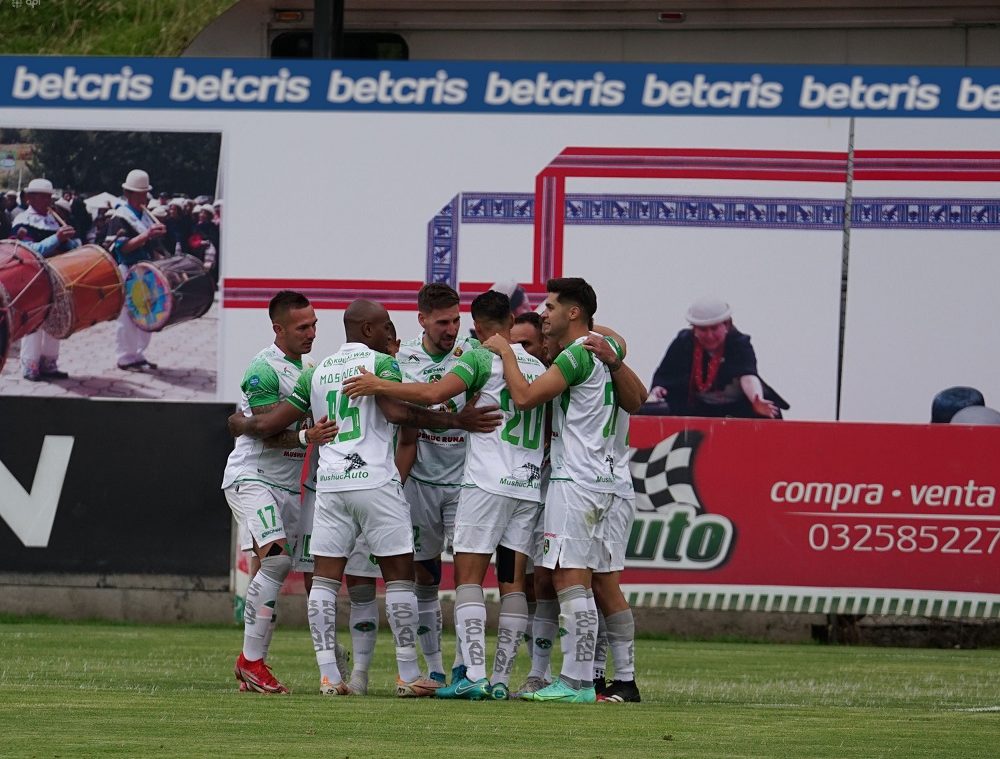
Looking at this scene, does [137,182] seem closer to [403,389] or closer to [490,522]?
[403,389]

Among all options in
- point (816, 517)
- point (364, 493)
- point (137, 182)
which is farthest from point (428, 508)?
point (137, 182)

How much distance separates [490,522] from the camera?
9641 millimetres

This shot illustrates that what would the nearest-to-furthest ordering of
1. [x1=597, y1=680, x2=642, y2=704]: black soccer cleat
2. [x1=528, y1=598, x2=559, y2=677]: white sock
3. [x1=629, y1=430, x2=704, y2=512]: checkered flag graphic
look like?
[x1=597, y1=680, x2=642, y2=704]: black soccer cleat < [x1=528, y1=598, x2=559, y2=677]: white sock < [x1=629, y1=430, x2=704, y2=512]: checkered flag graphic

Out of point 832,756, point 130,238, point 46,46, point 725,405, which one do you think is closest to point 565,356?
point 832,756

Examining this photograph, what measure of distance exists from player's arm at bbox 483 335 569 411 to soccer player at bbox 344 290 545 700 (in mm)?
119

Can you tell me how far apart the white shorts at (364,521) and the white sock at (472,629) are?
15.8 inches

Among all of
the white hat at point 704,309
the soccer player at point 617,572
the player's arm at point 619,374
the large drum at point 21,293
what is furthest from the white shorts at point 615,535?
the large drum at point 21,293

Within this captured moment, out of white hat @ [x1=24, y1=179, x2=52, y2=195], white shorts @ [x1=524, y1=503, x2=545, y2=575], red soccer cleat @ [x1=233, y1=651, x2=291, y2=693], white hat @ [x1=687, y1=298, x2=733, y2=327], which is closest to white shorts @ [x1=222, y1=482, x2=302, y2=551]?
red soccer cleat @ [x1=233, y1=651, x2=291, y2=693]

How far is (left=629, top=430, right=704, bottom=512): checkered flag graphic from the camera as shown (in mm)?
15609

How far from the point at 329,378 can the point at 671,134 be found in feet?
23.9

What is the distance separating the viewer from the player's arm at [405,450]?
1001 centimetres

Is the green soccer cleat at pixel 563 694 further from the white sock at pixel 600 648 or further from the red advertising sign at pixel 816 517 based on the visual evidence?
the red advertising sign at pixel 816 517

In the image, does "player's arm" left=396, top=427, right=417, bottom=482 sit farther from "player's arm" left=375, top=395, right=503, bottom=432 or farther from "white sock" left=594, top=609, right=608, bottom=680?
"white sock" left=594, top=609, right=608, bottom=680

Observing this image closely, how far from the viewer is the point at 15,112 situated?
16.5m
